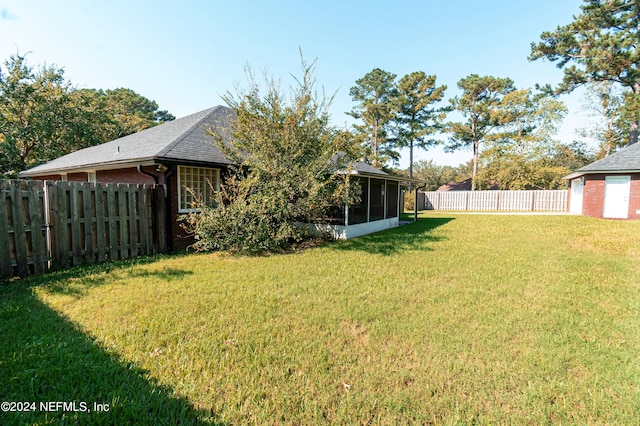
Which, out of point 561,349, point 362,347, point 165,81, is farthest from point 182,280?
point 165,81

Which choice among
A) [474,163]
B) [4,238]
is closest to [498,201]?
[474,163]

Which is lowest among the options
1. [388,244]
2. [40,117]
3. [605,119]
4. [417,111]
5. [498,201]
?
[388,244]

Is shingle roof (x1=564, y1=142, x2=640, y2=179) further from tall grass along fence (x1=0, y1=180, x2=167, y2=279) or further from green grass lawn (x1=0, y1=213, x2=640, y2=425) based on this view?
tall grass along fence (x1=0, y1=180, x2=167, y2=279)

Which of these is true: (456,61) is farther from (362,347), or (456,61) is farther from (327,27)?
(362,347)

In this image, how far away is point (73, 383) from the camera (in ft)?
8.34

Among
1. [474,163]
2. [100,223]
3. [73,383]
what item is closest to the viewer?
[73,383]

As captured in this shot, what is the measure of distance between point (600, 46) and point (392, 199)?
16045mm

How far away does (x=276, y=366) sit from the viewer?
2.85 metres

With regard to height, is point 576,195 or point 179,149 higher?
point 179,149

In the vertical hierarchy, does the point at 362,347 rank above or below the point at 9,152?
below

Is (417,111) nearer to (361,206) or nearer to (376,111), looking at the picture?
(376,111)

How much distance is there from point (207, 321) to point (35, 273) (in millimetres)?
4462

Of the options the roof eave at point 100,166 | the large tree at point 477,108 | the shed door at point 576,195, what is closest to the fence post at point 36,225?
the roof eave at point 100,166

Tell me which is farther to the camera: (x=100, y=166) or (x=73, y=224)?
(x=100, y=166)
